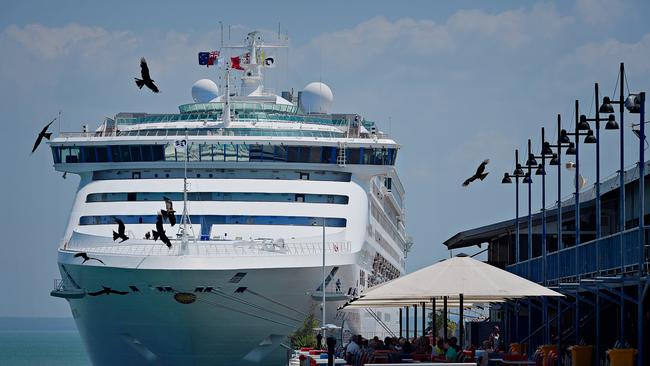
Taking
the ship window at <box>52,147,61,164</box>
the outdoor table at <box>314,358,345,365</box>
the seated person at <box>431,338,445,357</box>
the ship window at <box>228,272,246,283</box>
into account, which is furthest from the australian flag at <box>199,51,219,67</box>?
the seated person at <box>431,338,445,357</box>

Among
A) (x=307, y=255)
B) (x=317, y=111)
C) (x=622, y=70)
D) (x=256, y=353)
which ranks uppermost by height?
(x=317, y=111)

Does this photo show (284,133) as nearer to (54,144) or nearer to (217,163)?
(217,163)

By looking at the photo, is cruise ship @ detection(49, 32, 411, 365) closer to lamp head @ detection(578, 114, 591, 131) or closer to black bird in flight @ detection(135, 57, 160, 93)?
black bird in flight @ detection(135, 57, 160, 93)

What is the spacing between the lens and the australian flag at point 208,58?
57.7m

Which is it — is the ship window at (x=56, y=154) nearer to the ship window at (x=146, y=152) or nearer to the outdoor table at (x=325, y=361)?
the ship window at (x=146, y=152)

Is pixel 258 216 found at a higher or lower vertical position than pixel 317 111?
lower

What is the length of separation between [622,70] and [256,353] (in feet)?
62.4

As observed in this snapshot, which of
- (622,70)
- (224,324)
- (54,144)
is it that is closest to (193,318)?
(224,324)

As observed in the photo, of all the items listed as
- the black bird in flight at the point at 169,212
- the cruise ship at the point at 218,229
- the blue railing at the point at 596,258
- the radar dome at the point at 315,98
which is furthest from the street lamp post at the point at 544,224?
the radar dome at the point at 315,98

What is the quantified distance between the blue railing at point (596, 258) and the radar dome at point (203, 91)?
26563 mm

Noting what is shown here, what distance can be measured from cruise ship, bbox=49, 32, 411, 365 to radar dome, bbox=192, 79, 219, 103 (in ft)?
22.1

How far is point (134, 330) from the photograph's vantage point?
45031mm

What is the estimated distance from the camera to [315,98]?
62.1m

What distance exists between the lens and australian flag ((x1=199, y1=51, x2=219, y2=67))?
5766cm
